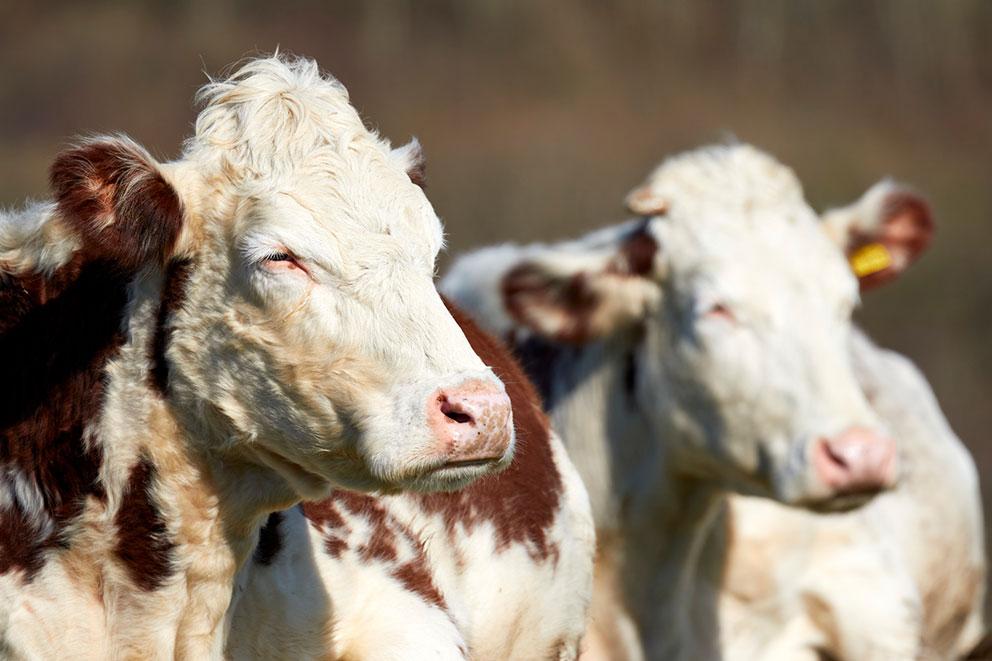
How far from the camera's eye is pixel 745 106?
71.1 ft

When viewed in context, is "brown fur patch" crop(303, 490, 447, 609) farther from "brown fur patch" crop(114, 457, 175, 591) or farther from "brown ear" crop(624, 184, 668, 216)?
"brown ear" crop(624, 184, 668, 216)

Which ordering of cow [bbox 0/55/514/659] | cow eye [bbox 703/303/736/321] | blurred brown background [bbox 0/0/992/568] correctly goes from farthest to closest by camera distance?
blurred brown background [bbox 0/0/992/568], cow eye [bbox 703/303/736/321], cow [bbox 0/55/514/659]

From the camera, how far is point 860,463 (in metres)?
5.93

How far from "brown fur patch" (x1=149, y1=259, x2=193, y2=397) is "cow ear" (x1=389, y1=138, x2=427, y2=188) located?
637 millimetres

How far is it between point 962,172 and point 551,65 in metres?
5.10

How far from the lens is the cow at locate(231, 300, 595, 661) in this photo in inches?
163

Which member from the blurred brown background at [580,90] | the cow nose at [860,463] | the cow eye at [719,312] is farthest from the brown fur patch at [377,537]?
the blurred brown background at [580,90]

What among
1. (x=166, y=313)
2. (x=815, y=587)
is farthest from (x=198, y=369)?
(x=815, y=587)

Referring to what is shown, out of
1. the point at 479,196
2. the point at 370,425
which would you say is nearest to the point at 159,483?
A: the point at 370,425

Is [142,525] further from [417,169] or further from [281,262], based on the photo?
[417,169]

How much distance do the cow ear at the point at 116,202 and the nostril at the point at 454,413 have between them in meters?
0.72

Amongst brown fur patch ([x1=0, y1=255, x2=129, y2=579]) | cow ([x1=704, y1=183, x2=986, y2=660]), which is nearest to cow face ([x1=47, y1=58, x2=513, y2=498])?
brown fur patch ([x1=0, y1=255, x2=129, y2=579])

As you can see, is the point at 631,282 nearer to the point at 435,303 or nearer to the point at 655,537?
the point at 655,537

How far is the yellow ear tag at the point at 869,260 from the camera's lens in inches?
291
